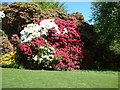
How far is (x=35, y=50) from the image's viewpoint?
732 centimetres

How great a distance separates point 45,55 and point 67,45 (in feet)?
5.62

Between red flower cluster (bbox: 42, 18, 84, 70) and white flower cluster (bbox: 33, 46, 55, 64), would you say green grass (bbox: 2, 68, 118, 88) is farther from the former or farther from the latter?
red flower cluster (bbox: 42, 18, 84, 70)

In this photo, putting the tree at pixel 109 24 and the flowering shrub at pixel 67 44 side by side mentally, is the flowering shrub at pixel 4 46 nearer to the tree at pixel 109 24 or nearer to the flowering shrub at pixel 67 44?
the flowering shrub at pixel 67 44

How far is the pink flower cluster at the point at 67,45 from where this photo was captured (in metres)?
7.81

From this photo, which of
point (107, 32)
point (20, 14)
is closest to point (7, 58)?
point (20, 14)

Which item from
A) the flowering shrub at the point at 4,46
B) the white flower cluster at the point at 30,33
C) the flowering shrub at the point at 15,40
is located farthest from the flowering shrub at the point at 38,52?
the flowering shrub at the point at 15,40

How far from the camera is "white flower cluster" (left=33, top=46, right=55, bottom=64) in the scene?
7.14m

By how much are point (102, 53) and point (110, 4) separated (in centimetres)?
324

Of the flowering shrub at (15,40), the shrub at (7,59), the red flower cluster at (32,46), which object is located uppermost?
the flowering shrub at (15,40)

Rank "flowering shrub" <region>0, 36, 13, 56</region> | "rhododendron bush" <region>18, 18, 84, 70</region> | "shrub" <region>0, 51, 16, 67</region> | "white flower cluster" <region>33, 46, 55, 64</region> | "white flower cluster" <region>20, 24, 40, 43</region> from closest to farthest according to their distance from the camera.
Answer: "white flower cluster" <region>33, 46, 55, 64</region> < "rhododendron bush" <region>18, 18, 84, 70</region> < "white flower cluster" <region>20, 24, 40, 43</region> < "shrub" <region>0, 51, 16, 67</region> < "flowering shrub" <region>0, 36, 13, 56</region>

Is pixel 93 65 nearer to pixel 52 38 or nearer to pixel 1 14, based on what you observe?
pixel 52 38

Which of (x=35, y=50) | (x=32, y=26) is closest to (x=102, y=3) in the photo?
(x=32, y=26)

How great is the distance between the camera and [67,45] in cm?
845

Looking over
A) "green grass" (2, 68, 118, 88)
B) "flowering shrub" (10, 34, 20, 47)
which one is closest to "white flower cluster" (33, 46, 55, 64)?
"green grass" (2, 68, 118, 88)
